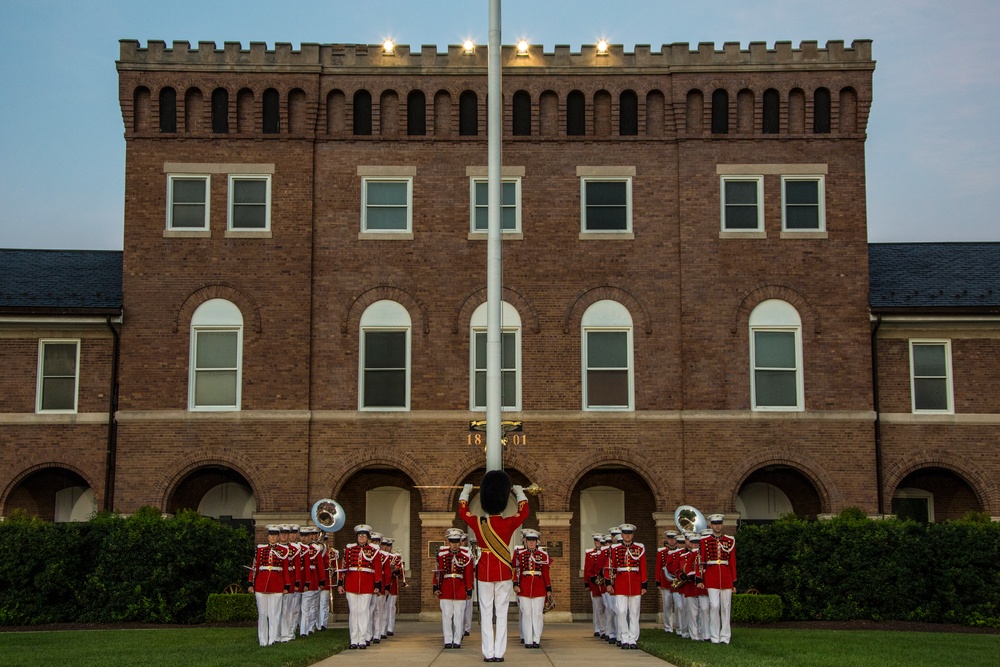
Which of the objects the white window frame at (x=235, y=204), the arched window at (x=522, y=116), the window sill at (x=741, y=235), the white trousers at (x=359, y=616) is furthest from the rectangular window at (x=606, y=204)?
the white trousers at (x=359, y=616)

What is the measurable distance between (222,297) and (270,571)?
1003 centimetres

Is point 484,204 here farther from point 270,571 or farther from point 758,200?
point 270,571

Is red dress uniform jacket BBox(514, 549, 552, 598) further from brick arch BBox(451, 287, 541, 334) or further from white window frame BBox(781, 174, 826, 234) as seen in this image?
white window frame BBox(781, 174, 826, 234)

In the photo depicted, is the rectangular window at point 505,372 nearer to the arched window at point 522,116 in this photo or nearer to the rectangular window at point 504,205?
the rectangular window at point 504,205

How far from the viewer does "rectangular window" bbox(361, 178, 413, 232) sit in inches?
1190

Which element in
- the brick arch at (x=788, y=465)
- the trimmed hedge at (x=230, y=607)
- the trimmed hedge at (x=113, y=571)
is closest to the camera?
the trimmed hedge at (x=230, y=607)

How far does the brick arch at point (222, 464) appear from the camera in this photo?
94.8ft

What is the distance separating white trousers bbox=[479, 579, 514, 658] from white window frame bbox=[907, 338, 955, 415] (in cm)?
1343

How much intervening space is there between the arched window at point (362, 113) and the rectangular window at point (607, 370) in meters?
6.98

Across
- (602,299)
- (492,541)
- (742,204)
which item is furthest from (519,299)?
(492,541)

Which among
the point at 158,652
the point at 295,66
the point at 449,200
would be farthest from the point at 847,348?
the point at 158,652

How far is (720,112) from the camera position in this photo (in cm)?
3056

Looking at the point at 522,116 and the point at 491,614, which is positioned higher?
the point at 522,116

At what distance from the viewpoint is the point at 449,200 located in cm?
3017
